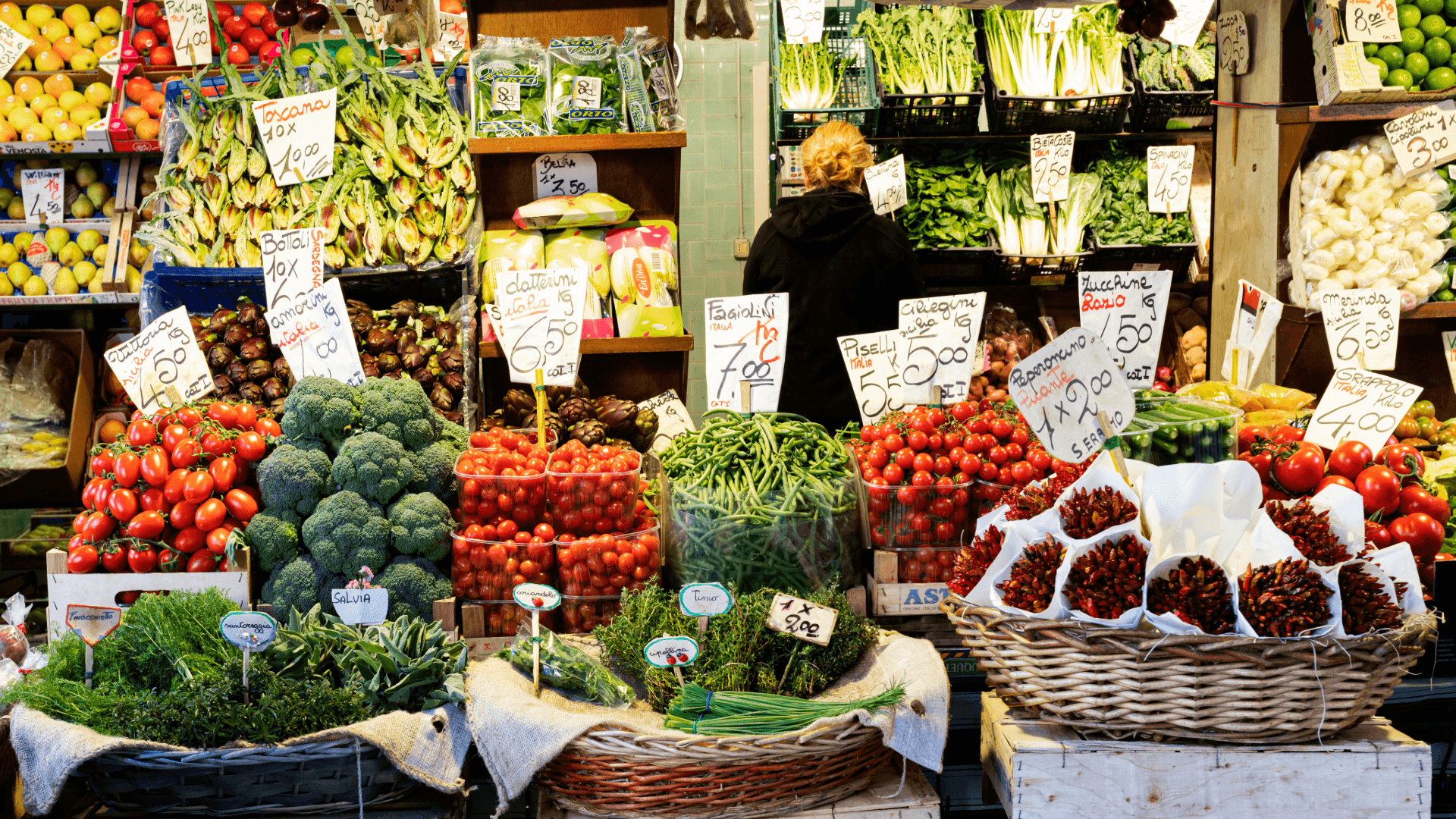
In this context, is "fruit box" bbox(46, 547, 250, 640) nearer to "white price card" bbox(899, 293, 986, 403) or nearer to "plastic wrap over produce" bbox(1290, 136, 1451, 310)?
"white price card" bbox(899, 293, 986, 403)

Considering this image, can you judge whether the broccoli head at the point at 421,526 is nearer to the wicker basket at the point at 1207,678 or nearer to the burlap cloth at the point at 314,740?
the burlap cloth at the point at 314,740

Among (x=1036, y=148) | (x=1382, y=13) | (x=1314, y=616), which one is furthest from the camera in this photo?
(x=1036, y=148)

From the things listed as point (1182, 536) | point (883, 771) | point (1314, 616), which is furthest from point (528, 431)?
point (1314, 616)

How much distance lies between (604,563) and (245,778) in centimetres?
77

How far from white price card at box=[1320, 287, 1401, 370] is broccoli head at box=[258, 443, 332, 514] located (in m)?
2.76

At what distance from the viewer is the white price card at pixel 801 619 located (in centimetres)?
194

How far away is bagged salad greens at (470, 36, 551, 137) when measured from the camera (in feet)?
11.2

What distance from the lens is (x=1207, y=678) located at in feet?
5.41

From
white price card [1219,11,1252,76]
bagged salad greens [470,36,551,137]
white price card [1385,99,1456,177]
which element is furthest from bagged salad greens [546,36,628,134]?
white price card [1385,99,1456,177]

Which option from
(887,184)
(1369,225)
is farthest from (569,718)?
(887,184)

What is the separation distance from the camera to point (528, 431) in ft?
8.80

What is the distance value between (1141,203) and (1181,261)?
1.06ft

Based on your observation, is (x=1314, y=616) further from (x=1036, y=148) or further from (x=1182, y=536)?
(x=1036, y=148)

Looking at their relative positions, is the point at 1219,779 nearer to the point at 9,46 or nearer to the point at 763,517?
the point at 763,517
